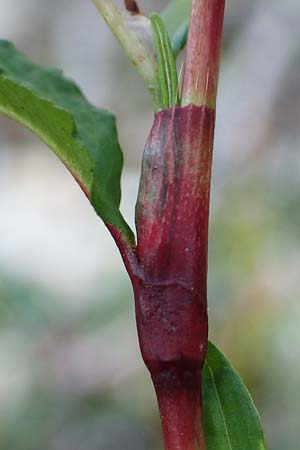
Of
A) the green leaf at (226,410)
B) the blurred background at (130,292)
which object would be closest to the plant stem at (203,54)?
the green leaf at (226,410)

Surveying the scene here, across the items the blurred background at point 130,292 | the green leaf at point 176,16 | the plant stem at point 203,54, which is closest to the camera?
the plant stem at point 203,54

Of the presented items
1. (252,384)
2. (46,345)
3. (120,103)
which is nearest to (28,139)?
(120,103)

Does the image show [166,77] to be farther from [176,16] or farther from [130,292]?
[130,292]

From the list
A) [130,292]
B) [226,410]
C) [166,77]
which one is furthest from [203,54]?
[130,292]

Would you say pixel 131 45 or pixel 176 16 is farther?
pixel 176 16

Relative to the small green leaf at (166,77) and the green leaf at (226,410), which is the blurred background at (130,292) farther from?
the small green leaf at (166,77)

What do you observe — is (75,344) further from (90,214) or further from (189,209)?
(189,209)
